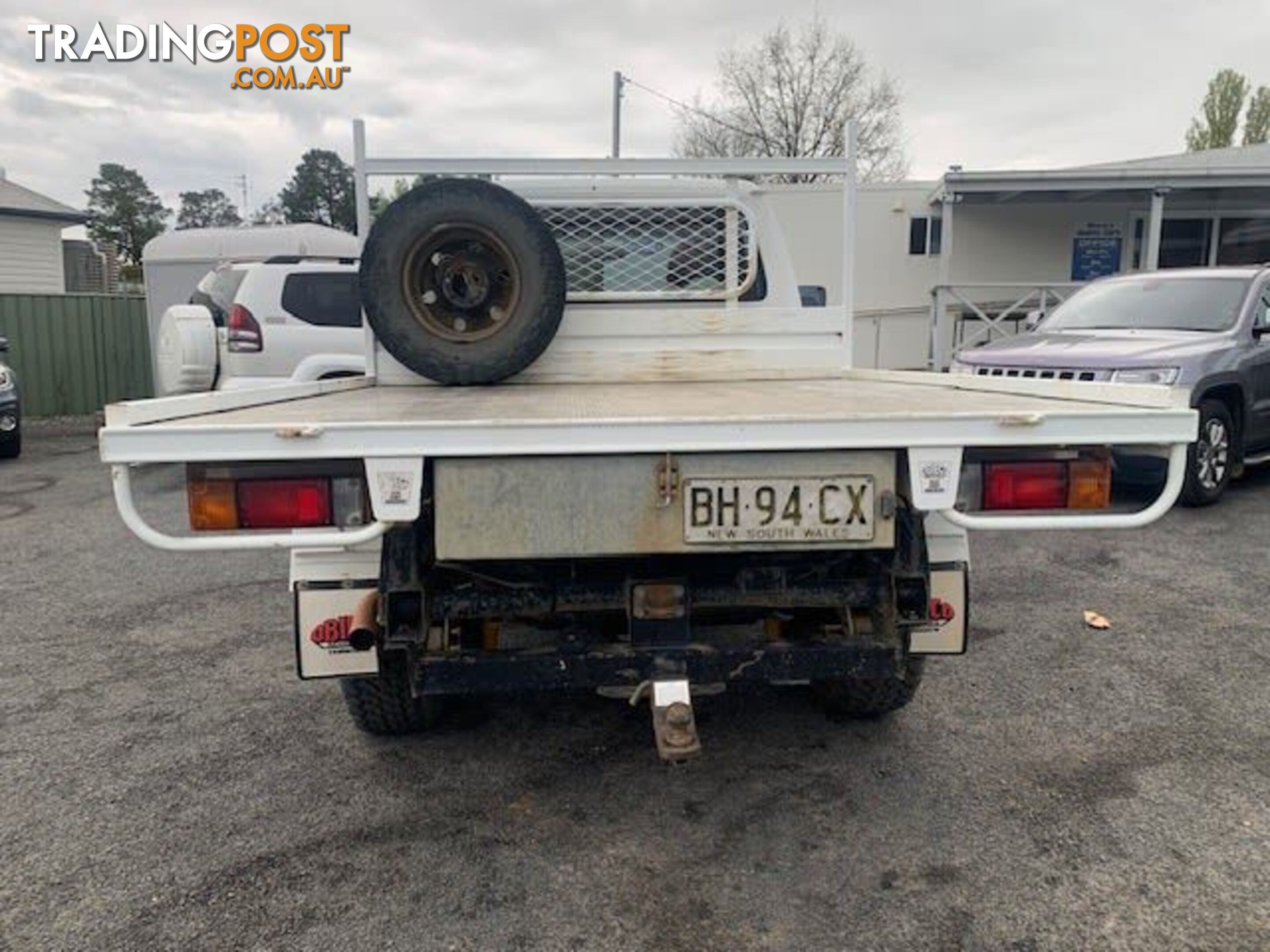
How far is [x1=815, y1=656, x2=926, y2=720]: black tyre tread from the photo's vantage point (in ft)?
11.0

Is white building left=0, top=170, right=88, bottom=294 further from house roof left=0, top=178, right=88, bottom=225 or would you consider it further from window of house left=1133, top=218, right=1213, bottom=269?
window of house left=1133, top=218, right=1213, bottom=269

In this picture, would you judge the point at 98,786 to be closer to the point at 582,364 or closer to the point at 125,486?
the point at 125,486

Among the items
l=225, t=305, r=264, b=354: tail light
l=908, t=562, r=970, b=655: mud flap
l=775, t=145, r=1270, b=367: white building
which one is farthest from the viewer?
l=775, t=145, r=1270, b=367: white building

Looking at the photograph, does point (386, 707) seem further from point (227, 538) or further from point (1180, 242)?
point (1180, 242)

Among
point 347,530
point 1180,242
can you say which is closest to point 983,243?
point 1180,242

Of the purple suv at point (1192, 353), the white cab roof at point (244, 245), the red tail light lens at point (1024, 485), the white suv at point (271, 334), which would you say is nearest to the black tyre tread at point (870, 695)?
the red tail light lens at point (1024, 485)

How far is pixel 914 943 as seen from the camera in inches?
90.8

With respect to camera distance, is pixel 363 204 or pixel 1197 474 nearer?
pixel 363 204

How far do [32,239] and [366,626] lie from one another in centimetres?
2379

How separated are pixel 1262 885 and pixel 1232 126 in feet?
144

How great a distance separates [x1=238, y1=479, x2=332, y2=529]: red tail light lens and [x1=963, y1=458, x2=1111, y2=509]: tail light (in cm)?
165

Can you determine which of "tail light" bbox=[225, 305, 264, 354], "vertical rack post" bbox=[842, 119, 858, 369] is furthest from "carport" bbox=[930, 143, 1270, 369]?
"vertical rack post" bbox=[842, 119, 858, 369]

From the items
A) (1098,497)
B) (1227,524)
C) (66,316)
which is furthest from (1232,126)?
(1098,497)

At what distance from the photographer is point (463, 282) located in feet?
12.8
